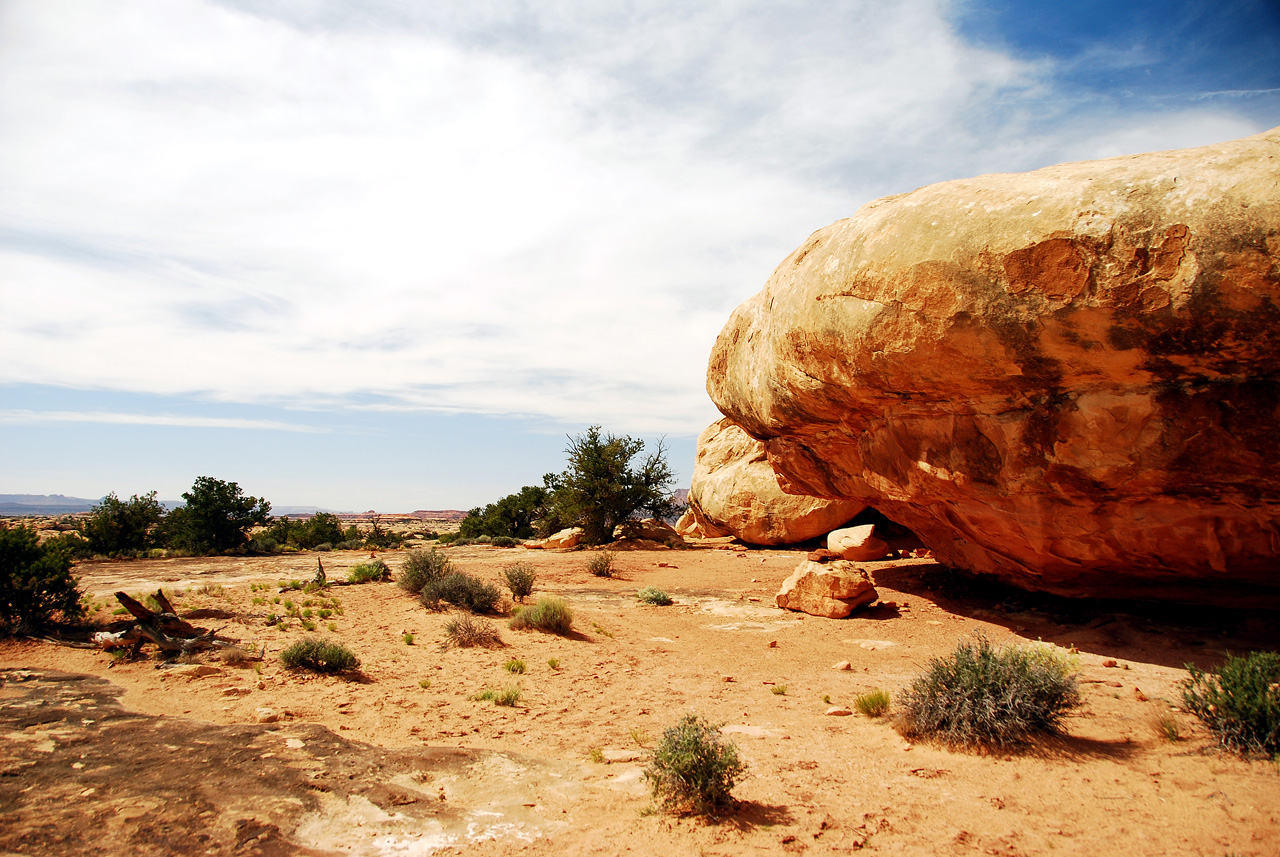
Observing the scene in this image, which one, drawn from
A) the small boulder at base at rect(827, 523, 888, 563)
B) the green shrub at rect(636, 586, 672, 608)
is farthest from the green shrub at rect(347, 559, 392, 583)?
the small boulder at base at rect(827, 523, 888, 563)

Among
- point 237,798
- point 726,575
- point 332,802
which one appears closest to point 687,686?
point 332,802

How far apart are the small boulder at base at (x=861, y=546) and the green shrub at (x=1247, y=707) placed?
1046 centimetres

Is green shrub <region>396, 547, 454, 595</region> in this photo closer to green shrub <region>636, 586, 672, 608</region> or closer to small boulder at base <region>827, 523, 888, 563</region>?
green shrub <region>636, 586, 672, 608</region>

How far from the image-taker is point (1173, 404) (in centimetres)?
665

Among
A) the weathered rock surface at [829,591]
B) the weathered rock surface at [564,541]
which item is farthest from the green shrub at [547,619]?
the weathered rock surface at [564,541]

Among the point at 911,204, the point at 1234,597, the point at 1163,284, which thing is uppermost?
the point at 911,204

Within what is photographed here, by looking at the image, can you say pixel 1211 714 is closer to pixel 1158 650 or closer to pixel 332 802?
pixel 1158 650

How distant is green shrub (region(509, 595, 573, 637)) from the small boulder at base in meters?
8.13

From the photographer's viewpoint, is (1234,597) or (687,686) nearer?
(687,686)

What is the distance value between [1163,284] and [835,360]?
3.66 m

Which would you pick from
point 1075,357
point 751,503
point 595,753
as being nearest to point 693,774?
point 595,753

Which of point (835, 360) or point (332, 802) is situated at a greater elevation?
point (835, 360)

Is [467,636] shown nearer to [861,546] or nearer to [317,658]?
[317,658]

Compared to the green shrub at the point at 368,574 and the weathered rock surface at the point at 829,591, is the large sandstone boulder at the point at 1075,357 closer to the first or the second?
the weathered rock surface at the point at 829,591
